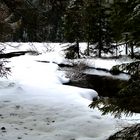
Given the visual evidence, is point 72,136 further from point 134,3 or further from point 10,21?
point 10,21

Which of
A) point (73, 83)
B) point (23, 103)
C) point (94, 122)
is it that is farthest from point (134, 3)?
point (73, 83)

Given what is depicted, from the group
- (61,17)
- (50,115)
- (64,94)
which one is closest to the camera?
(61,17)

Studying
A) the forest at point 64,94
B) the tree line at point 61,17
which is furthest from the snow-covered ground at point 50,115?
the tree line at point 61,17

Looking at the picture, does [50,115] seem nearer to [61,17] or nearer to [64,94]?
[61,17]

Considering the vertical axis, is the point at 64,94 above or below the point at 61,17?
below

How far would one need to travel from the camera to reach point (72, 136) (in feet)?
28.5

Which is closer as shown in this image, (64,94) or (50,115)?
(50,115)

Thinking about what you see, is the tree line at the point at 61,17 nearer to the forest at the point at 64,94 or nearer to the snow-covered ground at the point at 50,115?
the forest at the point at 64,94

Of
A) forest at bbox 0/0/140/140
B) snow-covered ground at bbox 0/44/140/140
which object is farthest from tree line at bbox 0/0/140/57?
snow-covered ground at bbox 0/44/140/140

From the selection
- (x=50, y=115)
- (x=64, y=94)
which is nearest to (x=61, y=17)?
(x=50, y=115)

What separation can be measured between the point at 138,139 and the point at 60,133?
337 centimetres

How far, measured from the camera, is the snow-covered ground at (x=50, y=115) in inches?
349

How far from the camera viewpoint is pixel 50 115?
11.0 meters

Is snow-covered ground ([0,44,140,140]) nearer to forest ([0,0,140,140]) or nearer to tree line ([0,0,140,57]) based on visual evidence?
forest ([0,0,140,140])
